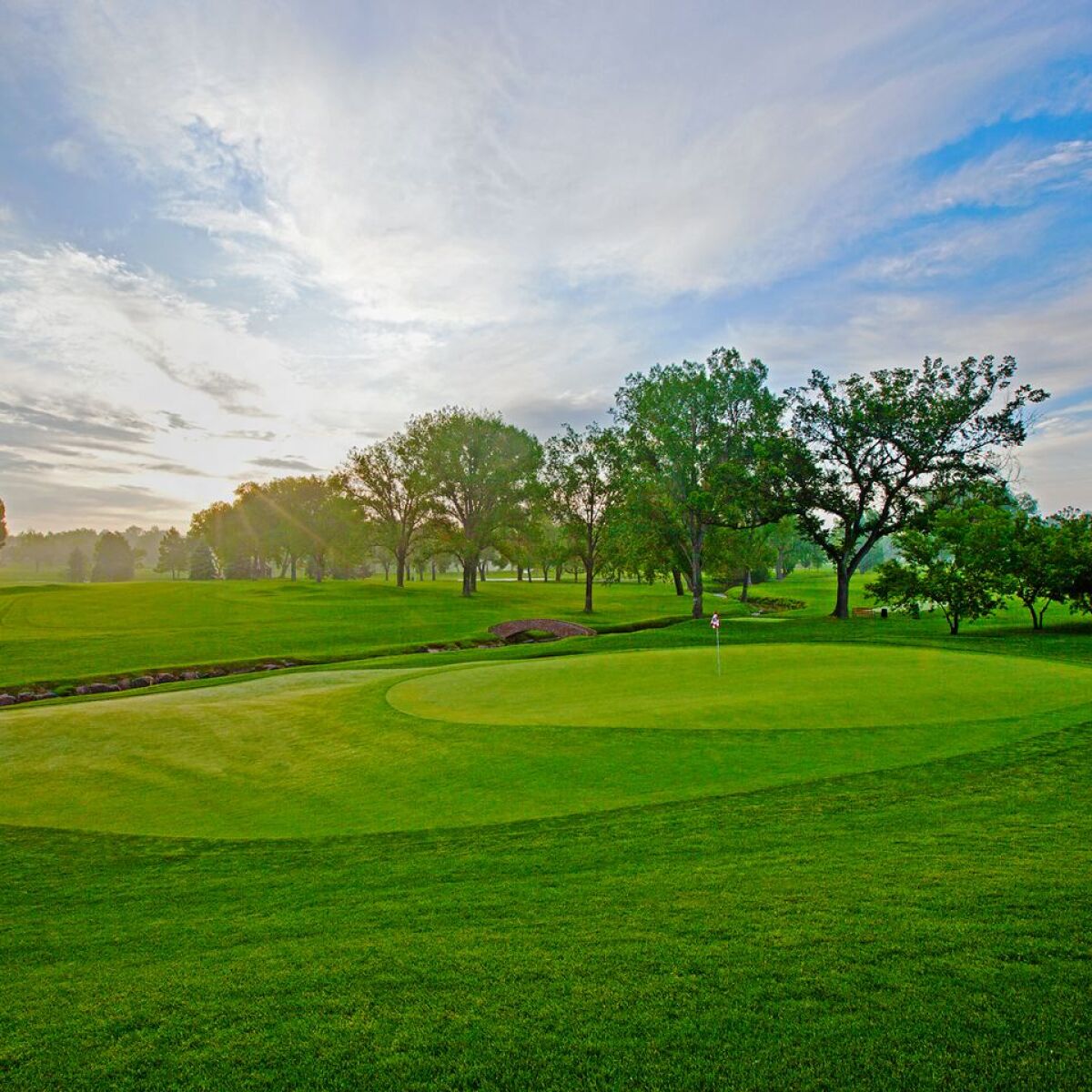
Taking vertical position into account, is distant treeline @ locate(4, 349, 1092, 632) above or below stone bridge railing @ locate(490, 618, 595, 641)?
above

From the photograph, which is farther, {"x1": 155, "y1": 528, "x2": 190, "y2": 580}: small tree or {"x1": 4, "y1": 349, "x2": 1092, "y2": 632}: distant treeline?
{"x1": 155, "y1": 528, "x2": 190, "y2": 580}: small tree

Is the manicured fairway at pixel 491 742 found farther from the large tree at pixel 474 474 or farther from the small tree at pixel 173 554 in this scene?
the small tree at pixel 173 554

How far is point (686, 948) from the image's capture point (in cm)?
430

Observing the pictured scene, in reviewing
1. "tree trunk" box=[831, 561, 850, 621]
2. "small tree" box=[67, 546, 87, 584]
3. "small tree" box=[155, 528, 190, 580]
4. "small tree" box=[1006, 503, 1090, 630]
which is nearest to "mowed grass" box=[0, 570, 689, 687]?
"tree trunk" box=[831, 561, 850, 621]

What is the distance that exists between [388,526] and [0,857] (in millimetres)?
58333

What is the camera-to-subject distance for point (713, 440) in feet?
125

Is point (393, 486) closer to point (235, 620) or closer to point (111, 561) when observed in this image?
point (235, 620)

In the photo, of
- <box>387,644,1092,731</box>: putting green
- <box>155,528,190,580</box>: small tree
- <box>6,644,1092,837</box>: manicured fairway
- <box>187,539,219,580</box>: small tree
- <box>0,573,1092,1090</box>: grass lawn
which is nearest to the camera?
<box>0,573,1092,1090</box>: grass lawn

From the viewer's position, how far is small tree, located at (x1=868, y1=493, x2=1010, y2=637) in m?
28.6

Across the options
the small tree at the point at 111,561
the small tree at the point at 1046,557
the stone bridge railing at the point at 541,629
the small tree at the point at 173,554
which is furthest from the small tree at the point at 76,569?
the small tree at the point at 1046,557

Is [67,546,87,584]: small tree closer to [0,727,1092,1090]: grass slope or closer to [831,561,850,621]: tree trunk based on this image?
[831,561,850,621]: tree trunk

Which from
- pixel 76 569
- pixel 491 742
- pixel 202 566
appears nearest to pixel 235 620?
pixel 491 742

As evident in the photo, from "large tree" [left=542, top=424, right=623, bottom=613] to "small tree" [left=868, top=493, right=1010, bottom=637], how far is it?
22987 mm

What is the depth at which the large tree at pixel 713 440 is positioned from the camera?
36.8m
